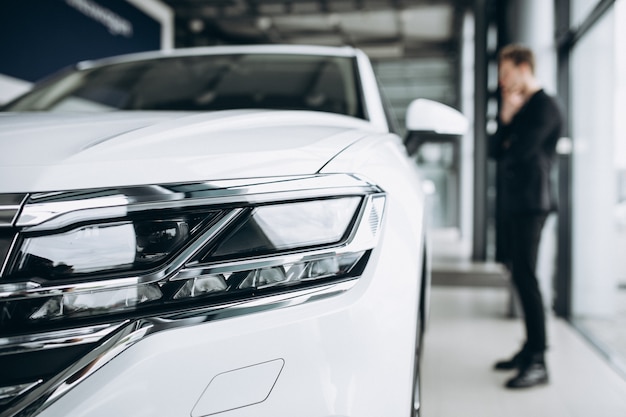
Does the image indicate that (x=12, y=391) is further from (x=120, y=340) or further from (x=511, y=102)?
(x=511, y=102)

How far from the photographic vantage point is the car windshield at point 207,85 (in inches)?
77.8

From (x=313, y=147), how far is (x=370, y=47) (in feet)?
38.3

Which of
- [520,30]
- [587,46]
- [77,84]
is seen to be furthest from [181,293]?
[520,30]

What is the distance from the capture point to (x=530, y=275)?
7.91ft

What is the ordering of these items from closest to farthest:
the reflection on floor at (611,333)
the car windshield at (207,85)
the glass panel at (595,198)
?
the car windshield at (207,85), the reflection on floor at (611,333), the glass panel at (595,198)

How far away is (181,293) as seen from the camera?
32.6 inches

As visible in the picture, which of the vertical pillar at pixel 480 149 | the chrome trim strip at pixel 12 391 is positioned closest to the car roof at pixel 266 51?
the chrome trim strip at pixel 12 391

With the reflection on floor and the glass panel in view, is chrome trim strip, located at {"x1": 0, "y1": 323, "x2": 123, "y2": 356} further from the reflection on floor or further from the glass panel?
the glass panel

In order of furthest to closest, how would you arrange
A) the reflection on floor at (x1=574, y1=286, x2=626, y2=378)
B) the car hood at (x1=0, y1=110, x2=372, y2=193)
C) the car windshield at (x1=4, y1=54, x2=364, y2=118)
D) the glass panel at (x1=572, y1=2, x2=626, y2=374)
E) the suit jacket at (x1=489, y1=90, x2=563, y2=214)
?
the glass panel at (x1=572, y1=2, x2=626, y2=374) < the reflection on floor at (x1=574, y1=286, x2=626, y2=378) < the suit jacket at (x1=489, y1=90, x2=563, y2=214) < the car windshield at (x1=4, y1=54, x2=364, y2=118) < the car hood at (x1=0, y1=110, x2=372, y2=193)

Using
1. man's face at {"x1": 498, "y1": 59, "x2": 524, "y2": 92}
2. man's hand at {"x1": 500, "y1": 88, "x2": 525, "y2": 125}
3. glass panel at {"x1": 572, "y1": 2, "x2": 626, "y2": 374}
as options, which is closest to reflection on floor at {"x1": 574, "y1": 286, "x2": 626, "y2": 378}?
glass panel at {"x1": 572, "y1": 2, "x2": 626, "y2": 374}

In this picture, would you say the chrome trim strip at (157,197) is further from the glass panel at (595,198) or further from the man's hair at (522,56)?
the glass panel at (595,198)

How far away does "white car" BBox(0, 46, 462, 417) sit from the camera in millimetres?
764

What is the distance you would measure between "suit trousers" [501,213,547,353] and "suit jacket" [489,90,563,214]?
63 millimetres

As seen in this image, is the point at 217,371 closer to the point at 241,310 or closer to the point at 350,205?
the point at 241,310
